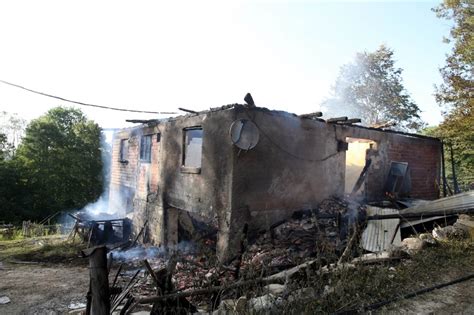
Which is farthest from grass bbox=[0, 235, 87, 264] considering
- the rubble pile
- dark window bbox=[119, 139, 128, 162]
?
dark window bbox=[119, 139, 128, 162]

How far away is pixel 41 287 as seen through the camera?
7.73 metres

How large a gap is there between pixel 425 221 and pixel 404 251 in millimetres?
2287

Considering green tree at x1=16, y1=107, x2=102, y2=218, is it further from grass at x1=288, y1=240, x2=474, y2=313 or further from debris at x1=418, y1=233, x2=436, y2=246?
grass at x1=288, y1=240, x2=474, y2=313

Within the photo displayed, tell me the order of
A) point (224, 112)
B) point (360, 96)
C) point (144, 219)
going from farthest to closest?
point (360, 96) < point (144, 219) < point (224, 112)

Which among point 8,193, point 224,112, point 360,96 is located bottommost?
point 8,193

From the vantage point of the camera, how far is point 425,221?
7.37m

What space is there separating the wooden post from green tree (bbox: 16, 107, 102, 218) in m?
28.8

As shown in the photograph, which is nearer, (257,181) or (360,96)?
(257,181)

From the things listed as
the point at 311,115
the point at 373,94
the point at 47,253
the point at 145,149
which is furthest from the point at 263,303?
the point at 373,94

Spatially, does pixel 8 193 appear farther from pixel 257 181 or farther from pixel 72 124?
pixel 257 181

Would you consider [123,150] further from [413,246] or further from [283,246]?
[413,246]

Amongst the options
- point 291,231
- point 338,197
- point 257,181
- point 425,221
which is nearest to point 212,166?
point 257,181

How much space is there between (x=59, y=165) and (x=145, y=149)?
21240 millimetres

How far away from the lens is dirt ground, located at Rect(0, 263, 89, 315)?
21.3ft
